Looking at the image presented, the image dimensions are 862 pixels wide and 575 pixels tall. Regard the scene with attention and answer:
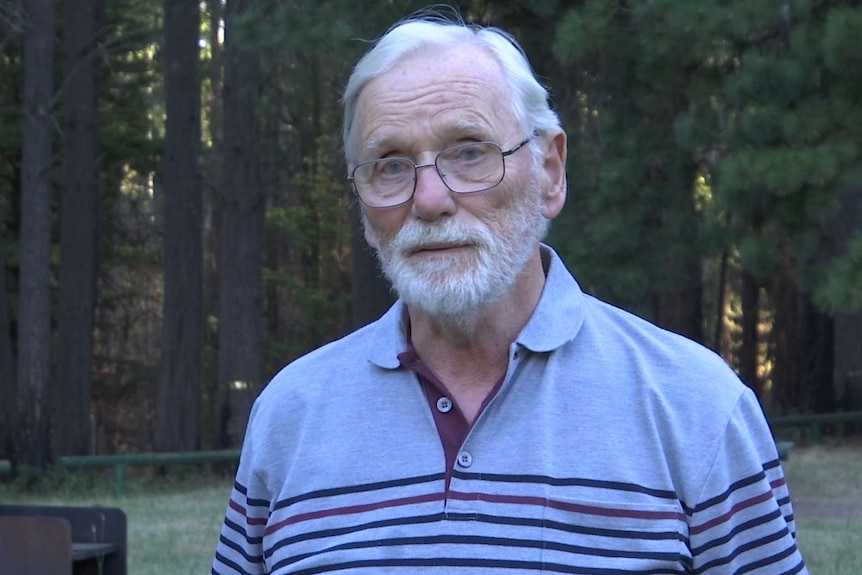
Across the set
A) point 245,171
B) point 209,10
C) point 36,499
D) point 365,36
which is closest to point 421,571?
point 365,36

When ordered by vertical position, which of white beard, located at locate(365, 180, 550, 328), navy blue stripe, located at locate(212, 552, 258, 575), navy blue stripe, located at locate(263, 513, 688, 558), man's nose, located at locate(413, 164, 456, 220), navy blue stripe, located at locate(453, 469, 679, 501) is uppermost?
man's nose, located at locate(413, 164, 456, 220)

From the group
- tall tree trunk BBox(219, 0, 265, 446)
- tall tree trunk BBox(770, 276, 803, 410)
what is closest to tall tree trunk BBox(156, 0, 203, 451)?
tall tree trunk BBox(219, 0, 265, 446)

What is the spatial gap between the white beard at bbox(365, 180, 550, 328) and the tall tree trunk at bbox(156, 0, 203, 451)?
15225 mm

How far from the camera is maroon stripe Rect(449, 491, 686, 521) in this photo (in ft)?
7.31

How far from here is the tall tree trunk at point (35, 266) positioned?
15641 mm

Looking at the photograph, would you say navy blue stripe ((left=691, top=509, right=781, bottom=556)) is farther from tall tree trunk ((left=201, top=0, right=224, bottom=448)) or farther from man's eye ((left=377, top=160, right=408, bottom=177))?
tall tree trunk ((left=201, top=0, right=224, bottom=448))

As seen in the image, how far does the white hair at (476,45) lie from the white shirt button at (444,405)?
49cm

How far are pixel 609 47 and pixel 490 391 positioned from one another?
692 cm

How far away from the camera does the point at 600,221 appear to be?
9398 mm

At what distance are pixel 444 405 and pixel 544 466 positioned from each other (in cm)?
23

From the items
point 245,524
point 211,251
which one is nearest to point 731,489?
point 245,524

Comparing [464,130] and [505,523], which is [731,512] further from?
[464,130]

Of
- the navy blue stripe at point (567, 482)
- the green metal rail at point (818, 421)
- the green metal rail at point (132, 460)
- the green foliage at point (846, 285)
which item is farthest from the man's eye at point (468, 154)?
the green metal rail at point (818, 421)

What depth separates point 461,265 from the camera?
2441mm
